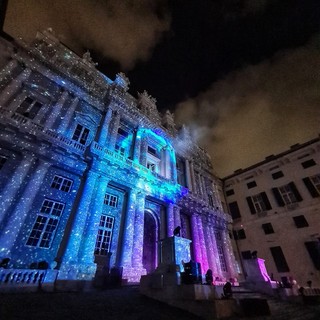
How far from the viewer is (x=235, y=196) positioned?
30.7 meters

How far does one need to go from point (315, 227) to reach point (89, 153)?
2516 centimetres

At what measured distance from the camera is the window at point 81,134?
16562mm

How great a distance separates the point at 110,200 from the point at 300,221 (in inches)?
878

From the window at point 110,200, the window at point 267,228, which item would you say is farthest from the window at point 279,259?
the window at point 110,200

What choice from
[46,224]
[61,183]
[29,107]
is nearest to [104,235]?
[46,224]

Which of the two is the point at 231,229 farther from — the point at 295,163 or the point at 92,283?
the point at 92,283

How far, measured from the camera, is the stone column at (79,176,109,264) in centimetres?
1198

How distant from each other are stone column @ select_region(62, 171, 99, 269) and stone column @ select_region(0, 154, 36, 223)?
367 cm

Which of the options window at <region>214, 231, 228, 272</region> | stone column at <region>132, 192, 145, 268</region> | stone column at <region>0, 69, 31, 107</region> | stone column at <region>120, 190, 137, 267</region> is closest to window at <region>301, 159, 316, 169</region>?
window at <region>214, 231, 228, 272</region>

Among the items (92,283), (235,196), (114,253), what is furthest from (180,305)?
(235,196)

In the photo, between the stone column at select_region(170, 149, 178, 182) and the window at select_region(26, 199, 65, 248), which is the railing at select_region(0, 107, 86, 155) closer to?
the window at select_region(26, 199, 65, 248)

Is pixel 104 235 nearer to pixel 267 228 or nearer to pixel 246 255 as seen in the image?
pixel 246 255

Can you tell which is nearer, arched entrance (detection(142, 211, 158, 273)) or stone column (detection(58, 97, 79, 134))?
stone column (detection(58, 97, 79, 134))

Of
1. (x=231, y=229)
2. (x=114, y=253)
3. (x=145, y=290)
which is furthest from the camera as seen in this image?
(x=231, y=229)
